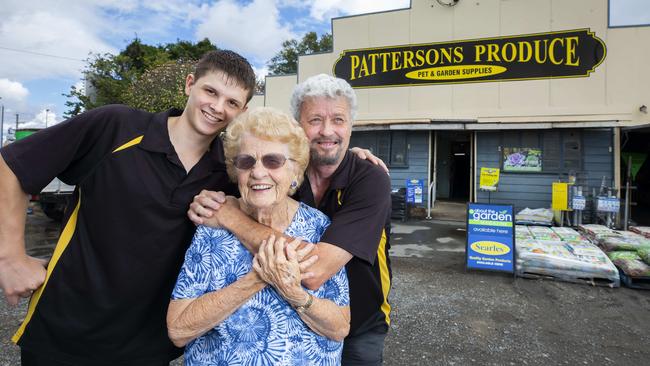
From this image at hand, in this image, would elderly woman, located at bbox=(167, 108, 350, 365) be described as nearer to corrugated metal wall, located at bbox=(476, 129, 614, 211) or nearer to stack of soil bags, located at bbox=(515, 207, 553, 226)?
stack of soil bags, located at bbox=(515, 207, 553, 226)

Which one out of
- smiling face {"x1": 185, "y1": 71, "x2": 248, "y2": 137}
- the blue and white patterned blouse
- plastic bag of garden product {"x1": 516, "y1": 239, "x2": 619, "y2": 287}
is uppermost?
smiling face {"x1": 185, "y1": 71, "x2": 248, "y2": 137}

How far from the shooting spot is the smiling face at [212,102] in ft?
5.64

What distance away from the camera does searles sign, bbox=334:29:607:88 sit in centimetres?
1041

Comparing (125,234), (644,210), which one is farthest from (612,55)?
(125,234)

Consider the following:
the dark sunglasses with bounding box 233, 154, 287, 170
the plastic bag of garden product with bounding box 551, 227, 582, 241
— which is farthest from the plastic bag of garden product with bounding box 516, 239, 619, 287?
the dark sunglasses with bounding box 233, 154, 287, 170

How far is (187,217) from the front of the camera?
66.4 inches

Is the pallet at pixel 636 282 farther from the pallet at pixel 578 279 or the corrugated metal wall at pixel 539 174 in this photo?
the corrugated metal wall at pixel 539 174

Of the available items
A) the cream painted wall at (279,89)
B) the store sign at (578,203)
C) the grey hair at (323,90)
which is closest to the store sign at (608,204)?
the store sign at (578,203)

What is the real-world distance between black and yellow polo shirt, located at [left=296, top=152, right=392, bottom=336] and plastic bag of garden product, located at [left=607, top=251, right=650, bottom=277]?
5.05 meters

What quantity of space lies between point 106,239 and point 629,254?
6.89m

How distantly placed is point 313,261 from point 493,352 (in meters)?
2.87

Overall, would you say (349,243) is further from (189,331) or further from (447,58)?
(447,58)

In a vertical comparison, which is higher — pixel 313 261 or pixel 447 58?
pixel 447 58

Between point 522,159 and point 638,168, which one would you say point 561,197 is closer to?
point 522,159
